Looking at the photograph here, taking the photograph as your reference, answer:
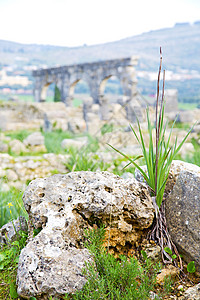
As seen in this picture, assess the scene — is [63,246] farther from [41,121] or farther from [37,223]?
[41,121]

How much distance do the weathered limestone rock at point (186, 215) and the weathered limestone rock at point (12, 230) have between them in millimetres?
1029

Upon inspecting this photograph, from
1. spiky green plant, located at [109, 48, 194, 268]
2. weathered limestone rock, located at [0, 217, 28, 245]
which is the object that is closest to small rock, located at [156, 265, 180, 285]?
spiky green plant, located at [109, 48, 194, 268]

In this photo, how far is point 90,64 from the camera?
21469 millimetres

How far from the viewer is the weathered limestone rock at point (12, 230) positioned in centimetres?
219

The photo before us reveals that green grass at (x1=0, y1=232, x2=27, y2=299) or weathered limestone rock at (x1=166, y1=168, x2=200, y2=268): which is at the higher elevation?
weathered limestone rock at (x1=166, y1=168, x2=200, y2=268)

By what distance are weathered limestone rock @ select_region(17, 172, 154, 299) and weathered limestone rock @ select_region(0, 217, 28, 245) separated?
0.27 metres

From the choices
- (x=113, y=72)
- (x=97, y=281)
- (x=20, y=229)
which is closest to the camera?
(x=97, y=281)

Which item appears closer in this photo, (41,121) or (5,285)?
(5,285)

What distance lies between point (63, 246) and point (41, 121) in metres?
14.6

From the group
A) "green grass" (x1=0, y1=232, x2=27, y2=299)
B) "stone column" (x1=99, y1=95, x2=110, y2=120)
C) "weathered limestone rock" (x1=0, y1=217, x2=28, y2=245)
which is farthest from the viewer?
"stone column" (x1=99, y1=95, x2=110, y2=120)

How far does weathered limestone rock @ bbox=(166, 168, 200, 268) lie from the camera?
1.87m

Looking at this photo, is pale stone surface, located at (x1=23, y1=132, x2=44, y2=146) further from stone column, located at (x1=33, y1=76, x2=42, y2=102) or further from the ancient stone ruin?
stone column, located at (x1=33, y1=76, x2=42, y2=102)

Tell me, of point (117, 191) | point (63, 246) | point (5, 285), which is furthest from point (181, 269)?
point (5, 285)

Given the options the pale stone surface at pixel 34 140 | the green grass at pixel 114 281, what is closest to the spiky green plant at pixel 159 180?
the green grass at pixel 114 281
